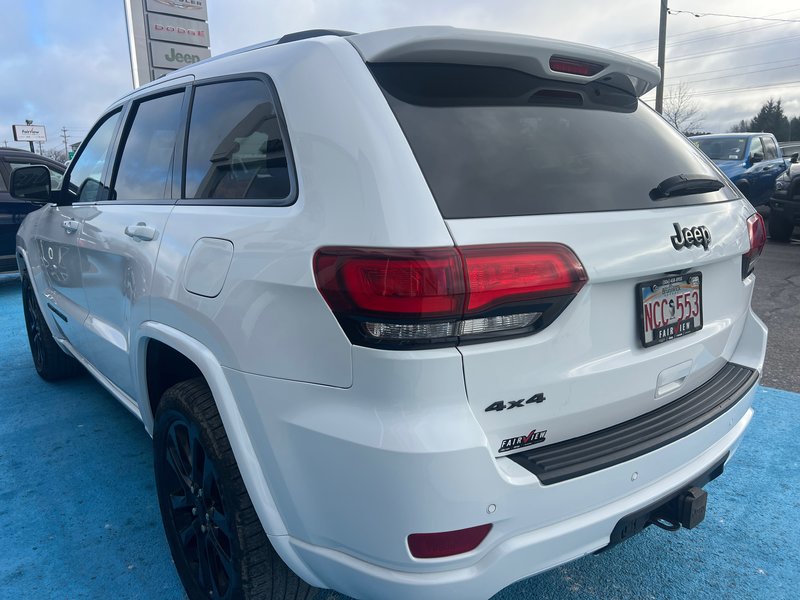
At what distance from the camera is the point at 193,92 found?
Result: 2281 mm

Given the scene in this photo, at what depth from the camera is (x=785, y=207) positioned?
976 cm

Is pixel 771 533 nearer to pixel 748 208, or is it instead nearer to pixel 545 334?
pixel 748 208

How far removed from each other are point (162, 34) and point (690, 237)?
1144 cm

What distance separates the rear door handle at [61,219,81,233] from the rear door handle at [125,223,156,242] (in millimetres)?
831

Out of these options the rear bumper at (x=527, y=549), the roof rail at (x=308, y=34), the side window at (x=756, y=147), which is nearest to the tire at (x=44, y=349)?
the roof rail at (x=308, y=34)

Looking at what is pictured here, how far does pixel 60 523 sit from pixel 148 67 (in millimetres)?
10111

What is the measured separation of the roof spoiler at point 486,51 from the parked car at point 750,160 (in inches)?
411

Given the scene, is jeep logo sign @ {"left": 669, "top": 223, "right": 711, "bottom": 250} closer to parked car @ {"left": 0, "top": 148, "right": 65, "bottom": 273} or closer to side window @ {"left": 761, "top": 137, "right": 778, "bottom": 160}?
parked car @ {"left": 0, "top": 148, "right": 65, "bottom": 273}

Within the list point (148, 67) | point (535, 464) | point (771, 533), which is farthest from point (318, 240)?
point (148, 67)

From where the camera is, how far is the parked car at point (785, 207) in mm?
9586

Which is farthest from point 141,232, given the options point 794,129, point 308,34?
point 794,129

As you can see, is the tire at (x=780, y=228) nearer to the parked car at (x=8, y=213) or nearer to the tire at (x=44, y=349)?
the tire at (x=44, y=349)

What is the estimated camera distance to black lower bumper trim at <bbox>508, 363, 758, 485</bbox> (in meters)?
1.49

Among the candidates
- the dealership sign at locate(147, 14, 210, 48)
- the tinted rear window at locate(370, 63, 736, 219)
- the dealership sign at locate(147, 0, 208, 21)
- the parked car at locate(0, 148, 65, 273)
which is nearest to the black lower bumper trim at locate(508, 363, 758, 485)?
the tinted rear window at locate(370, 63, 736, 219)
